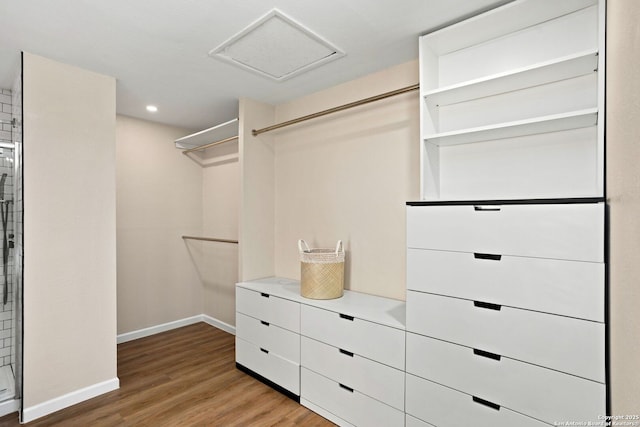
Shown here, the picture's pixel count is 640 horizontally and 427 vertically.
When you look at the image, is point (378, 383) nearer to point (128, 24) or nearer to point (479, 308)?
point (479, 308)

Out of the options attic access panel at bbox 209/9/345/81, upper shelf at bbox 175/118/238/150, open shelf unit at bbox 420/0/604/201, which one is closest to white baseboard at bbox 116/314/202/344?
upper shelf at bbox 175/118/238/150

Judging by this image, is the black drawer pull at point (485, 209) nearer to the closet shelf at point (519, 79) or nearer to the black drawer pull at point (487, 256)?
the black drawer pull at point (487, 256)

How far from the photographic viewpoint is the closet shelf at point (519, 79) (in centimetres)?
151

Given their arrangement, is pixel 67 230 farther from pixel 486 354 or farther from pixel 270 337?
pixel 486 354

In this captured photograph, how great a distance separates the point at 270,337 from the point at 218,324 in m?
1.66

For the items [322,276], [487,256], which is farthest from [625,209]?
[322,276]

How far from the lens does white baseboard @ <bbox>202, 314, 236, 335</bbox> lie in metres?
3.80

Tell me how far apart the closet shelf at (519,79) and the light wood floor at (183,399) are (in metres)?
2.25

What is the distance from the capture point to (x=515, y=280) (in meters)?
1.48

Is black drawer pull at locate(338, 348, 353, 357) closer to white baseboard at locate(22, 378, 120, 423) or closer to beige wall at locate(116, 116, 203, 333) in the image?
white baseboard at locate(22, 378, 120, 423)

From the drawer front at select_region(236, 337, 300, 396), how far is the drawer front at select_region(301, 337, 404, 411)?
0.58 feet

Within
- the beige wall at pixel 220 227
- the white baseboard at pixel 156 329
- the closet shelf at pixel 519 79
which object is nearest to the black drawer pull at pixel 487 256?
the closet shelf at pixel 519 79

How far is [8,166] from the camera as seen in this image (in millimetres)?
2510

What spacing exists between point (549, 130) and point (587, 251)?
0.74 metres
